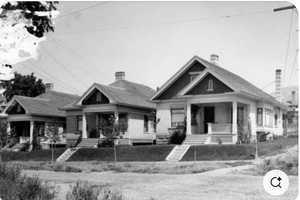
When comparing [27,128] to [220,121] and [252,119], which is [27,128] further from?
[220,121]

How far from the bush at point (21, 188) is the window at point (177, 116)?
12750 millimetres

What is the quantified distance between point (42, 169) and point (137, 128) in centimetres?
681

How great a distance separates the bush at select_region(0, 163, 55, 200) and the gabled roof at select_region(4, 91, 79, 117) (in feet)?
3.90

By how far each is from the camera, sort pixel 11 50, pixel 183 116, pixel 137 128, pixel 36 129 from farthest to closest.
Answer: pixel 183 116 < pixel 137 128 < pixel 36 129 < pixel 11 50

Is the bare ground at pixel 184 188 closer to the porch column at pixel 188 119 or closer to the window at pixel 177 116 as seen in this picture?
the porch column at pixel 188 119

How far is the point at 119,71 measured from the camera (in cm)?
648

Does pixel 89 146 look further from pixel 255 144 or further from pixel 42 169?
pixel 255 144

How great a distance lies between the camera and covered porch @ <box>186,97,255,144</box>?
1418 cm

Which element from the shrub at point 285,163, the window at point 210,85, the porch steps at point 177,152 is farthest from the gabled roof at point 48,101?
the window at point 210,85

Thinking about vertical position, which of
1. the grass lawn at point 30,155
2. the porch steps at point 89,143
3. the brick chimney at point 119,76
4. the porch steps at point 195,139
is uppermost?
the brick chimney at point 119,76

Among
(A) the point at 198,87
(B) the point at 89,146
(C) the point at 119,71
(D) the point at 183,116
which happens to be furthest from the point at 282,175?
(D) the point at 183,116

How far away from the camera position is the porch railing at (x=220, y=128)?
50.2 feet

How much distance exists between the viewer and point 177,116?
19.5 metres

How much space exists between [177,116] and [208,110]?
2.24 m
